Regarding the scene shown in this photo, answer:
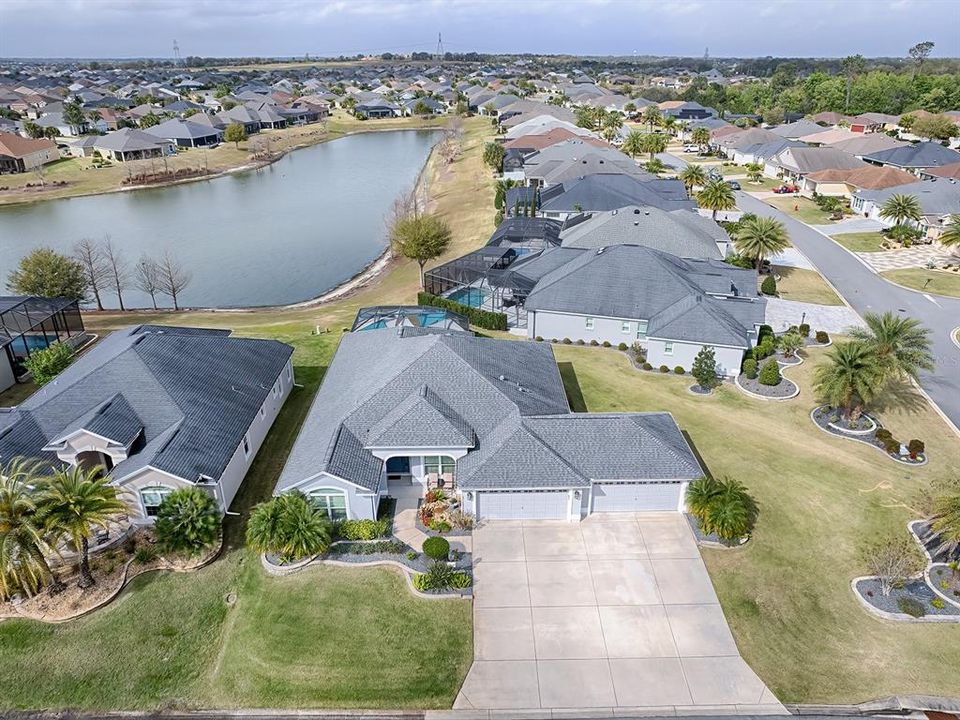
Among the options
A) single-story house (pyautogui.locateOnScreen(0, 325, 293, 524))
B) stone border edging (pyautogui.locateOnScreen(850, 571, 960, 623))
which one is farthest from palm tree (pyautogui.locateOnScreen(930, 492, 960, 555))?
single-story house (pyautogui.locateOnScreen(0, 325, 293, 524))

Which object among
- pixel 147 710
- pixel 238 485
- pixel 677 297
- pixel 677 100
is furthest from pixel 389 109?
pixel 147 710

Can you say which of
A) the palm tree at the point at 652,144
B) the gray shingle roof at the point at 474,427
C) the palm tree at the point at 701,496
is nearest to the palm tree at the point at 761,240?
the gray shingle roof at the point at 474,427

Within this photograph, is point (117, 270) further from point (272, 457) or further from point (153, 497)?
point (153, 497)

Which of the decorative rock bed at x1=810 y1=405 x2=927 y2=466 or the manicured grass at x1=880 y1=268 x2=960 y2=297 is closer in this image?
the decorative rock bed at x1=810 y1=405 x2=927 y2=466

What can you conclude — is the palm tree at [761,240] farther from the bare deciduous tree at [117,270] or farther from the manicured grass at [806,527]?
the bare deciduous tree at [117,270]

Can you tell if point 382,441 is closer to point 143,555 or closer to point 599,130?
point 143,555

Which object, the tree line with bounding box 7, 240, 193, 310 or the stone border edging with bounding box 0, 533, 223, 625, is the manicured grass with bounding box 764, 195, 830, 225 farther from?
the stone border edging with bounding box 0, 533, 223, 625

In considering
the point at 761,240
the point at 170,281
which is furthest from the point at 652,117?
the point at 170,281
